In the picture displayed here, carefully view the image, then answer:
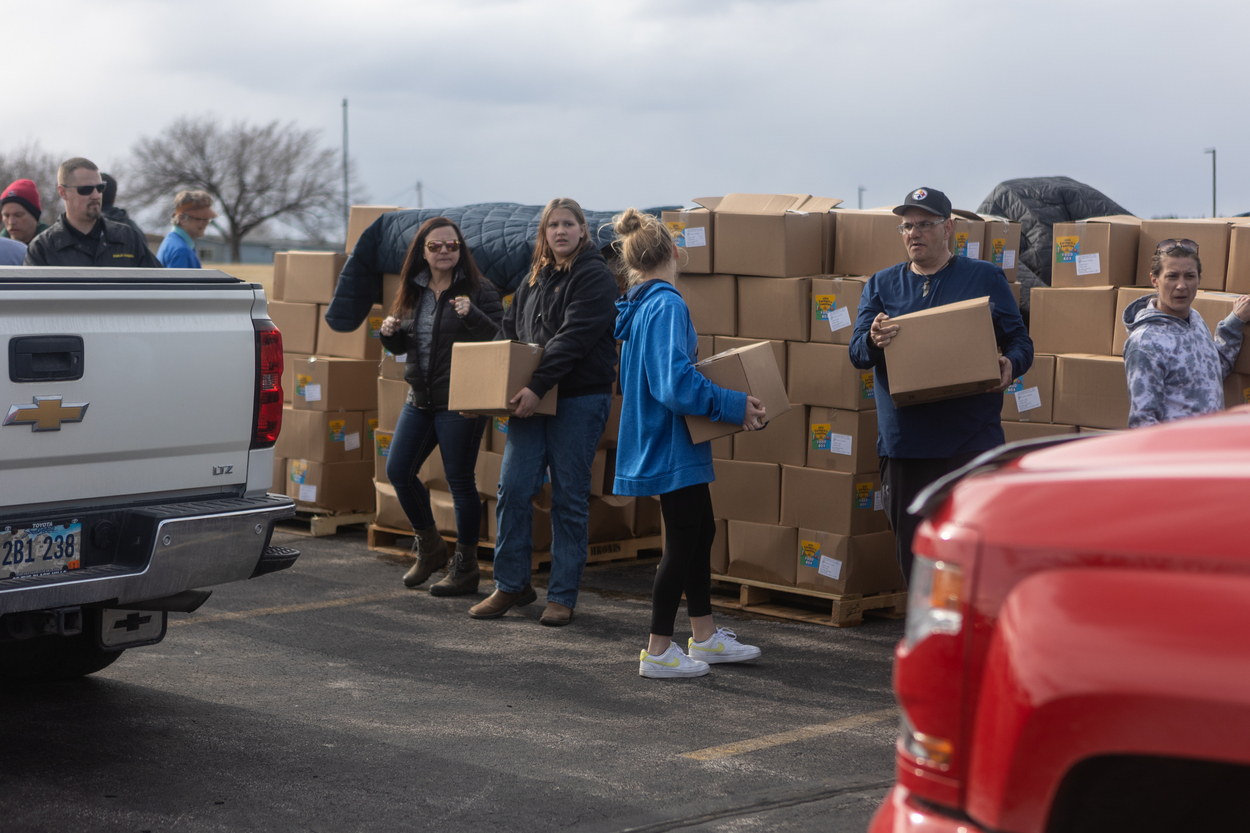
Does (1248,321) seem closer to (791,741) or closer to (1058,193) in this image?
(791,741)

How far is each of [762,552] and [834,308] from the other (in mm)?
1294

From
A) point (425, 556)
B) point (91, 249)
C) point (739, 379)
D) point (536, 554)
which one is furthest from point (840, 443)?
point (91, 249)

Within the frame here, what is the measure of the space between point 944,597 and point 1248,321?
3.92 metres

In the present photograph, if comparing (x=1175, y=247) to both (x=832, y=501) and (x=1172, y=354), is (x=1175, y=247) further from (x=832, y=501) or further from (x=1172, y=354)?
(x=832, y=501)

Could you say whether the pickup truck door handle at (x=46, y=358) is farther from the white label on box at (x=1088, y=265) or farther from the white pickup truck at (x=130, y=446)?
the white label on box at (x=1088, y=265)

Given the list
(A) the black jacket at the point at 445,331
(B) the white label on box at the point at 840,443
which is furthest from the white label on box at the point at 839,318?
(A) the black jacket at the point at 445,331

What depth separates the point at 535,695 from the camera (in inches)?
188

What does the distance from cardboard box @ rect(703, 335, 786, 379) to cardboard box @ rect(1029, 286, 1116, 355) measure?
1202 mm

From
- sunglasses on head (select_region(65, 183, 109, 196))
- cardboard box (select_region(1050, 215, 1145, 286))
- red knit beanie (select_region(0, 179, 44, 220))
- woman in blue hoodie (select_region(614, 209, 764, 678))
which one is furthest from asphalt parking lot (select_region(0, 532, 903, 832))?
red knit beanie (select_region(0, 179, 44, 220))

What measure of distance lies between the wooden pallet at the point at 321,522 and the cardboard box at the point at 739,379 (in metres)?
4.01

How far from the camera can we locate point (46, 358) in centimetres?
361

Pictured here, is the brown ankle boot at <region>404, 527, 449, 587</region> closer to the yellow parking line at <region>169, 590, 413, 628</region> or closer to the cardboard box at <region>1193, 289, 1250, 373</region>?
the yellow parking line at <region>169, 590, 413, 628</region>

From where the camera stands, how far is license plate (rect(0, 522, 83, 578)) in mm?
3525

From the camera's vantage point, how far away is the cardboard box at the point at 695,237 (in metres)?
6.28
